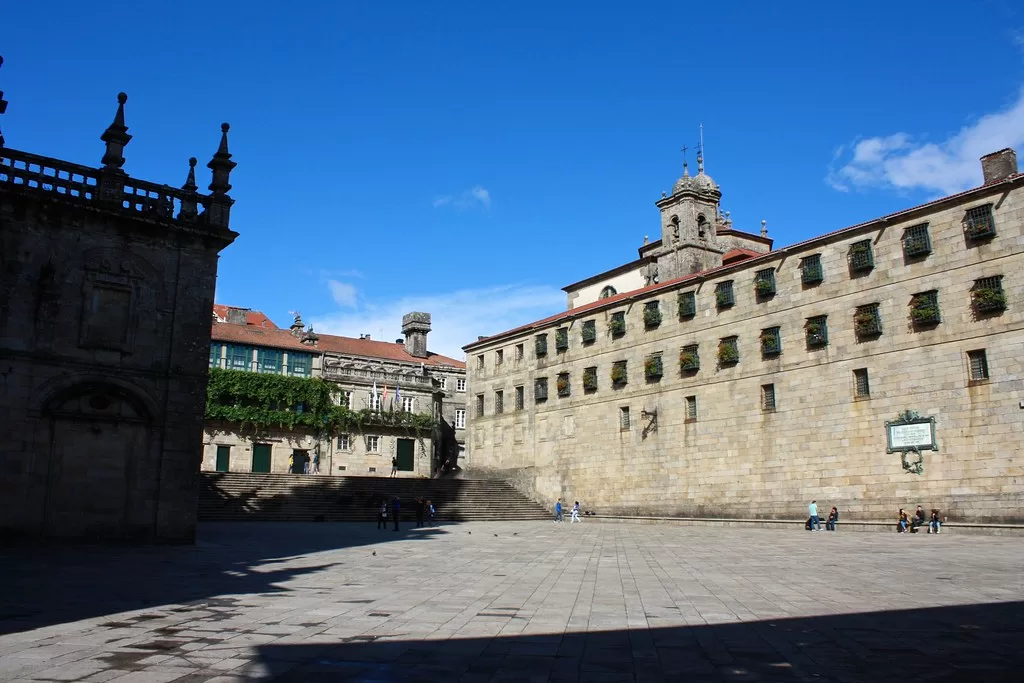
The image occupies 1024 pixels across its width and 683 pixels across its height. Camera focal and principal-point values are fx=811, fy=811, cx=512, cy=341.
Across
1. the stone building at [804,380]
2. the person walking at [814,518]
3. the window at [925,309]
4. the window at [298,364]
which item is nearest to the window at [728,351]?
the stone building at [804,380]

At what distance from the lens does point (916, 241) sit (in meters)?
33.9

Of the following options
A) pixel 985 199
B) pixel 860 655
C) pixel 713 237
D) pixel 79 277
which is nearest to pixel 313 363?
pixel 713 237

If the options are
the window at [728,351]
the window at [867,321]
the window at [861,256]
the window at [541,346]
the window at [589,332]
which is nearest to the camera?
the window at [867,321]

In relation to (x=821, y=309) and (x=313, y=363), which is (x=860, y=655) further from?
(x=313, y=363)

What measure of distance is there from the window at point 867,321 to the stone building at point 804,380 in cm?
8

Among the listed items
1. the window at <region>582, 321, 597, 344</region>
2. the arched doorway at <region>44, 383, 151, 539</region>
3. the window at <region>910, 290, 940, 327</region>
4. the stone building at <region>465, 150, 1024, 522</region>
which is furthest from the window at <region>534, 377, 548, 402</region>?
the arched doorway at <region>44, 383, 151, 539</region>

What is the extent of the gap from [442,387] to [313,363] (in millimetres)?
13087

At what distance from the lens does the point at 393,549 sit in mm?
25438

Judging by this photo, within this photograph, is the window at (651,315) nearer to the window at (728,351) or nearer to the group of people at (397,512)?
Answer: the window at (728,351)

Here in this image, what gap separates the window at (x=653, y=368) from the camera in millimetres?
44906

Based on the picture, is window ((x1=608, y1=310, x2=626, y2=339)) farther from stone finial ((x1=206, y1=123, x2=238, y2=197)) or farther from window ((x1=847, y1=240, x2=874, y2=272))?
stone finial ((x1=206, y1=123, x2=238, y2=197))

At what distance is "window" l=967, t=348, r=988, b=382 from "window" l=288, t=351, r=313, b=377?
152ft

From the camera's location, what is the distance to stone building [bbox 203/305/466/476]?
189 ft

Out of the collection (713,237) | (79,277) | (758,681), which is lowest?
(758,681)
